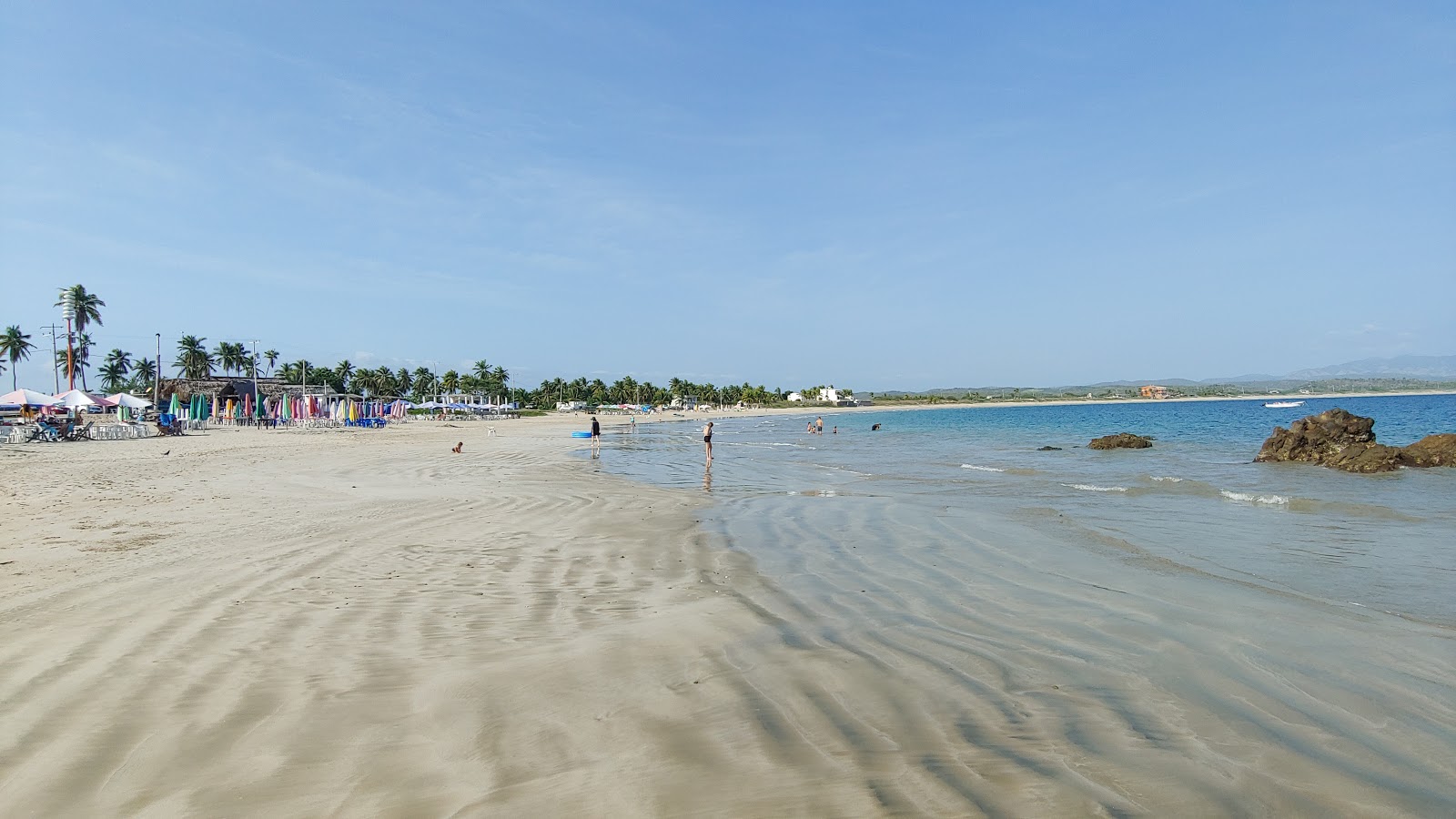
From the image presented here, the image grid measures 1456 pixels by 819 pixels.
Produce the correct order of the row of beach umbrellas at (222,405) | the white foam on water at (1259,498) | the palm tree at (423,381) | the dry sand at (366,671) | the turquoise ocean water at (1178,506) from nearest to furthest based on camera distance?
the dry sand at (366,671)
the turquoise ocean water at (1178,506)
the white foam on water at (1259,498)
the row of beach umbrellas at (222,405)
the palm tree at (423,381)

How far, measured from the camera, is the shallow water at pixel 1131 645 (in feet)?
11.0

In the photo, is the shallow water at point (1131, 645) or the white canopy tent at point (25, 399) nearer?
the shallow water at point (1131, 645)

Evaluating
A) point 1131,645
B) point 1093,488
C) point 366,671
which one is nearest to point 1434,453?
point 1093,488

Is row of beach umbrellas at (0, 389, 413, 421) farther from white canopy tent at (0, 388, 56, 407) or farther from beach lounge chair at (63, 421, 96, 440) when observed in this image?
beach lounge chair at (63, 421, 96, 440)

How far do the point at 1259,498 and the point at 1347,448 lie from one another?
10149mm

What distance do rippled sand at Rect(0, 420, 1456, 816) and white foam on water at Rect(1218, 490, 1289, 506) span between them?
6.89m

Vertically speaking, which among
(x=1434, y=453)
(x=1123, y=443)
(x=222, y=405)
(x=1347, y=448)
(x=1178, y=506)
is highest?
(x=222, y=405)

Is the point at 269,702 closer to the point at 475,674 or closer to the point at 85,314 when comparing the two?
the point at 475,674

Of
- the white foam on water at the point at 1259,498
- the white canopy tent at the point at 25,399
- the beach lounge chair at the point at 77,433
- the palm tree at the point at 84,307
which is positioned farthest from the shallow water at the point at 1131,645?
the palm tree at the point at 84,307

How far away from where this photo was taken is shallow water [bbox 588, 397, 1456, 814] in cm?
334

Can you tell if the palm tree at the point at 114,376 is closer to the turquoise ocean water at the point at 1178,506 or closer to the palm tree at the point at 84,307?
the palm tree at the point at 84,307

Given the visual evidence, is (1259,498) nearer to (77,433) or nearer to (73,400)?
(77,433)

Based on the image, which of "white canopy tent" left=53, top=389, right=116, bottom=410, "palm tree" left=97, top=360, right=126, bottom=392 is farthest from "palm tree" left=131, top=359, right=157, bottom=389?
"white canopy tent" left=53, top=389, right=116, bottom=410

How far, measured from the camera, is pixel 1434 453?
2002 centimetres
